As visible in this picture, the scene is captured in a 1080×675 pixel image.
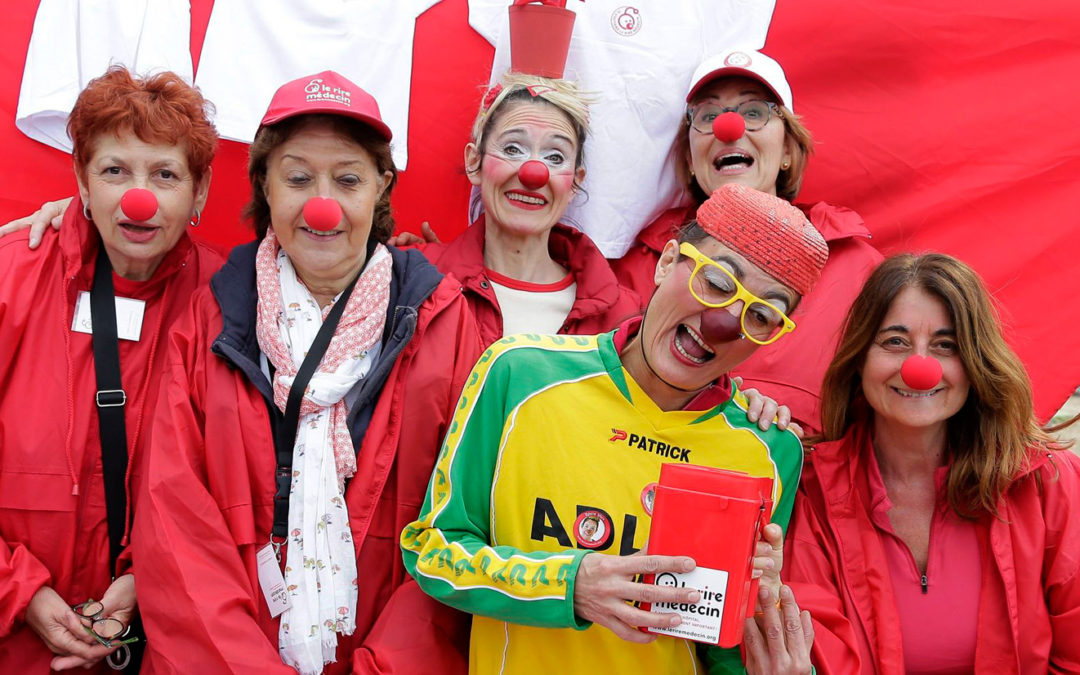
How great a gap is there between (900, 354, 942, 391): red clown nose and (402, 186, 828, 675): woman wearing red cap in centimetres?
49

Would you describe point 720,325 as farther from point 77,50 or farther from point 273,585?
point 77,50

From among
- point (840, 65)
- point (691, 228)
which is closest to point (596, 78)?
point (840, 65)

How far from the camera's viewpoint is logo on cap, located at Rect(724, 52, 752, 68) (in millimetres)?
3469

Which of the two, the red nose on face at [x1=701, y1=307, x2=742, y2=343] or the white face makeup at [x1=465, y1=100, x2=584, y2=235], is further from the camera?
the white face makeup at [x1=465, y1=100, x2=584, y2=235]

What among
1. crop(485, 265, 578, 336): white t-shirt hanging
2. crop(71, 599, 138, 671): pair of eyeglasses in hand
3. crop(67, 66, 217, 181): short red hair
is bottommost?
crop(71, 599, 138, 671): pair of eyeglasses in hand

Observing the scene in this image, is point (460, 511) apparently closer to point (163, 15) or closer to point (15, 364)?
point (15, 364)

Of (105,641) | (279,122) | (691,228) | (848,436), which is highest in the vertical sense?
(279,122)

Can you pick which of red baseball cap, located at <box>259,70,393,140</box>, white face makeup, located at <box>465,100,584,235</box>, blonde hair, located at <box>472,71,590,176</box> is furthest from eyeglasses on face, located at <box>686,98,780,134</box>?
red baseball cap, located at <box>259,70,393,140</box>

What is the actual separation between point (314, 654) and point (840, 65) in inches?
118

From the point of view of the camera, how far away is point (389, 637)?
231cm

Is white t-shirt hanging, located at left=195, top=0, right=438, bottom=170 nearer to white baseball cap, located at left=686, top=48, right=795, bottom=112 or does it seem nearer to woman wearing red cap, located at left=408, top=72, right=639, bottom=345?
woman wearing red cap, located at left=408, top=72, right=639, bottom=345

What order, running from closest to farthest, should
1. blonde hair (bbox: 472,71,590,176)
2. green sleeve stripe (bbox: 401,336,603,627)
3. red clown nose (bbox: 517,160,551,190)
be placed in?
green sleeve stripe (bbox: 401,336,603,627), red clown nose (bbox: 517,160,551,190), blonde hair (bbox: 472,71,590,176)

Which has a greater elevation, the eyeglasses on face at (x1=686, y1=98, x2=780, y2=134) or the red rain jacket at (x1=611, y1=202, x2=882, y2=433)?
the eyeglasses on face at (x1=686, y1=98, x2=780, y2=134)

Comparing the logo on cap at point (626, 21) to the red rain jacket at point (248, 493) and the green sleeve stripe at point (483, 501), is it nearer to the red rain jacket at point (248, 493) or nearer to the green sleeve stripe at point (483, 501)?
the red rain jacket at point (248, 493)
